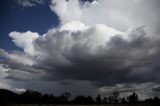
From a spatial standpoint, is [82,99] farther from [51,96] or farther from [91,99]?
[51,96]

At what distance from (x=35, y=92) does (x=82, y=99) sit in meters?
41.5

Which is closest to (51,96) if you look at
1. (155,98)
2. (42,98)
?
(42,98)

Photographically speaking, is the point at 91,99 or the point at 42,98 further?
the point at 91,99

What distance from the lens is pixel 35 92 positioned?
194000mm

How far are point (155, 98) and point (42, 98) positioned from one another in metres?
96.4

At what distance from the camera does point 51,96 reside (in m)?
192

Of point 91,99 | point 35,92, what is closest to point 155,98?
point 91,99

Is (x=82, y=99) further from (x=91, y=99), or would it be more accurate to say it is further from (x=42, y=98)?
(x=42, y=98)

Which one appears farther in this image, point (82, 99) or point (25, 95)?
point (82, 99)

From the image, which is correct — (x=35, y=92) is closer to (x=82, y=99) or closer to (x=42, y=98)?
(x=42, y=98)

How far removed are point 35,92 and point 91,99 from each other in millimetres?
49676

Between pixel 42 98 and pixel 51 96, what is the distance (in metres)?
9.69

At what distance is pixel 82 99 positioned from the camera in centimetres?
19650

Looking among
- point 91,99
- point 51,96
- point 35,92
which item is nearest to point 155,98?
point 91,99
